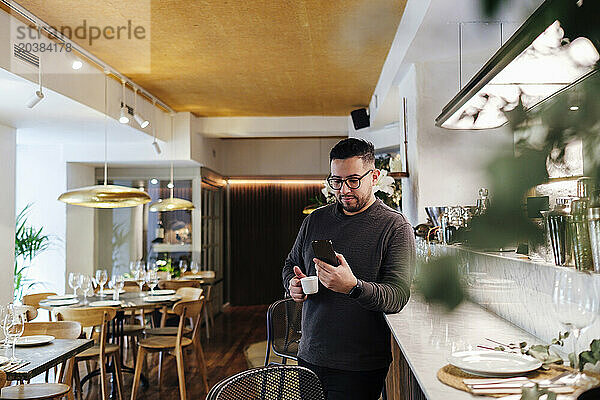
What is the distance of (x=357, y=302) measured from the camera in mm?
2295

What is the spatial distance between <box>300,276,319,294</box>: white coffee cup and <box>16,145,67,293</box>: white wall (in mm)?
6378

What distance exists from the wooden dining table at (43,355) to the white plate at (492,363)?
2.21m

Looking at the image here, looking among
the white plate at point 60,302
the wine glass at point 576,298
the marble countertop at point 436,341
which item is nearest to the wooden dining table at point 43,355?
the white plate at point 60,302

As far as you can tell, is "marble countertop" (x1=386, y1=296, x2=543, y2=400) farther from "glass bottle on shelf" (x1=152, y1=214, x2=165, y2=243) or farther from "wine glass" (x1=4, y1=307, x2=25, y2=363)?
"glass bottle on shelf" (x1=152, y1=214, x2=165, y2=243)

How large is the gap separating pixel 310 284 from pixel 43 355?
1.90 metres

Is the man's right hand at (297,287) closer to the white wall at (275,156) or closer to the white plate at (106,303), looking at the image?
the white plate at (106,303)

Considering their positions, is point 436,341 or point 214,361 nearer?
point 436,341

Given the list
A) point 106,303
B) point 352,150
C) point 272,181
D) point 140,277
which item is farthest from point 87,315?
point 272,181

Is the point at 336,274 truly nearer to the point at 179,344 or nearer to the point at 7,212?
the point at 179,344

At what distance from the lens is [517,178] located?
0.26 m

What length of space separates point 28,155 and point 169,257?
7.81 feet

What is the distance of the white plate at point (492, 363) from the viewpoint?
1.59 metres

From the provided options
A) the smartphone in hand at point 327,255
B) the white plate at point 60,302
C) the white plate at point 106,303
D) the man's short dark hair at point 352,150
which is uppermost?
the man's short dark hair at point 352,150

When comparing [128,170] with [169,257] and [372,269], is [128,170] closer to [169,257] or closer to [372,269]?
[169,257]
